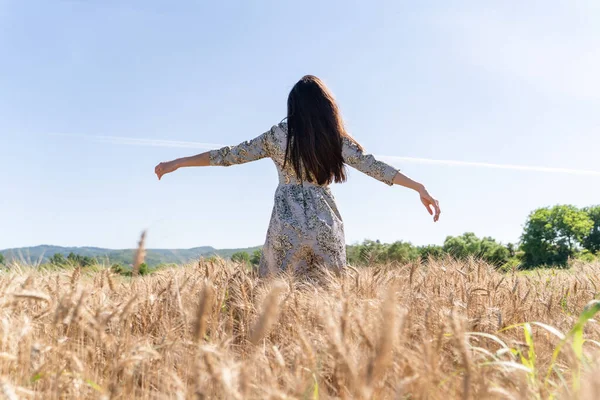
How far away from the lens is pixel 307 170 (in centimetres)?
405

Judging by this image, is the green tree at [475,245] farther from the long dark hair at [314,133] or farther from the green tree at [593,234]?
the long dark hair at [314,133]

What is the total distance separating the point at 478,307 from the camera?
3.13 metres

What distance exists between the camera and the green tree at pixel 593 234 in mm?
36247

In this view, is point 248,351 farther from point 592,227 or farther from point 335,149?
point 592,227

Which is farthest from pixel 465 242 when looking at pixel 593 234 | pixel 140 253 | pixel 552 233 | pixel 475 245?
pixel 140 253

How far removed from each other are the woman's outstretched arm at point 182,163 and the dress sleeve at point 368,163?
1.09 meters

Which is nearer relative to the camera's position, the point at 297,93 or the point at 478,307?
the point at 478,307

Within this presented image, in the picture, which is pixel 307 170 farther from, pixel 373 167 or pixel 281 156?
pixel 373 167

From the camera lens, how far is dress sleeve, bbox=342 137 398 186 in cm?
409

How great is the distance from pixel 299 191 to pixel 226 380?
3.04 meters

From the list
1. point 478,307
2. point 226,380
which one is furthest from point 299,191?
point 226,380

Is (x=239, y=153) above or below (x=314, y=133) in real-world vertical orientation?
below

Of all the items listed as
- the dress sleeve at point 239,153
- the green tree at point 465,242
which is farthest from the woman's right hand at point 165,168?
the green tree at point 465,242

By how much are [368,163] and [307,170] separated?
476 millimetres
